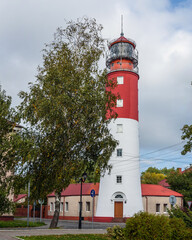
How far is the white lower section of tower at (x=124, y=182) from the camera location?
37312 millimetres

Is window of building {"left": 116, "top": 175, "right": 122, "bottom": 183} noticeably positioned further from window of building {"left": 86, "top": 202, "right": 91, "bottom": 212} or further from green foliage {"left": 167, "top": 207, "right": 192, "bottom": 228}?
green foliage {"left": 167, "top": 207, "right": 192, "bottom": 228}

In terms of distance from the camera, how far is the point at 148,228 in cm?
1223

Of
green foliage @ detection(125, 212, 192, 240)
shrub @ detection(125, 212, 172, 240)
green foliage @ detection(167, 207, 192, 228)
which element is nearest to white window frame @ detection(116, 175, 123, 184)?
green foliage @ detection(167, 207, 192, 228)

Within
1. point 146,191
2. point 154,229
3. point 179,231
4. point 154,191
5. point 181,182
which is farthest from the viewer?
point 181,182

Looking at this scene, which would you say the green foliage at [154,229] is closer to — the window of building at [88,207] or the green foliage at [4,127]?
the green foliage at [4,127]

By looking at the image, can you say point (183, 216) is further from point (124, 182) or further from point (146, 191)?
point (146, 191)

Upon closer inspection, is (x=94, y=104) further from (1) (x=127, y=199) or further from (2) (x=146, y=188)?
(2) (x=146, y=188)

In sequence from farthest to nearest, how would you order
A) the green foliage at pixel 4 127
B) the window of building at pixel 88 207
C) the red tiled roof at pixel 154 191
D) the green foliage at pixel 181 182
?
the green foliage at pixel 181 182 → the window of building at pixel 88 207 → the red tiled roof at pixel 154 191 → the green foliage at pixel 4 127

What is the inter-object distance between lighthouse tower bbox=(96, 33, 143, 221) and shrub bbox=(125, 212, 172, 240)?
24.1 m

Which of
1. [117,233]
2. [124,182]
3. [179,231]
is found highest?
[124,182]

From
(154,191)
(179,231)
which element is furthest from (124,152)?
(179,231)

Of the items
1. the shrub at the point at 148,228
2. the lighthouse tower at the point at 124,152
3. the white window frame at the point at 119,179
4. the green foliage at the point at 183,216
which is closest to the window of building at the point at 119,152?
the lighthouse tower at the point at 124,152

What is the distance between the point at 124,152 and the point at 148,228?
26.0 metres

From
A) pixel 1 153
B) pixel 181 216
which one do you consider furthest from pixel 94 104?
pixel 181 216
